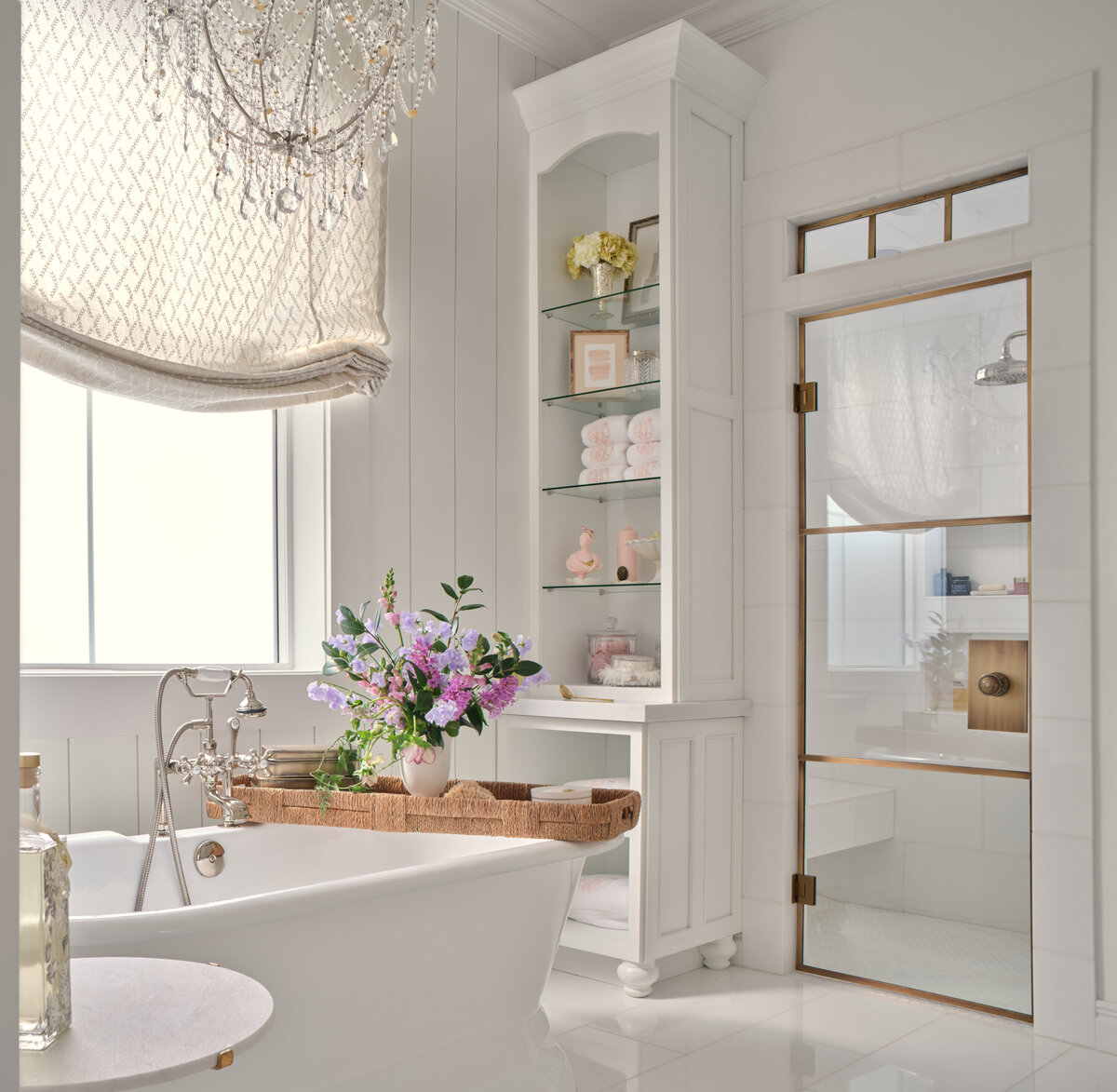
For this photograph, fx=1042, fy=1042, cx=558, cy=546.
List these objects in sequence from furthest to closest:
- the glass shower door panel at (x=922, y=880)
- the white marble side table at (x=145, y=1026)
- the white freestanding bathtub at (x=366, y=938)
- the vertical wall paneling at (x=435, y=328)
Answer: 1. the vertical wall paneling at (x=435, y=328)
2. the glass shower door panel at (x=922, y=880)
3. the white freestanding bathtub at (x=366, y=938)
4. the white marble side table at (x=145, y=1026)

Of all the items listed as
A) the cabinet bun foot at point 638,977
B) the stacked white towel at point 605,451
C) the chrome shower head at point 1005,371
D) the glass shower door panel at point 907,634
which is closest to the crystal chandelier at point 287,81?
the stacked white towel at point 605,451

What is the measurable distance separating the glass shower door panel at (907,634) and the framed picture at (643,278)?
2.99 ft

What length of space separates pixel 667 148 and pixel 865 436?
1068 mm

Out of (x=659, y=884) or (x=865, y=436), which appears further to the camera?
(x=865, y=436)

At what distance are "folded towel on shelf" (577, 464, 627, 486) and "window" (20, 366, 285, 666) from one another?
3.35 ft

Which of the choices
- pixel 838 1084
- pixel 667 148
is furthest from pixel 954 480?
pixel 838 1084

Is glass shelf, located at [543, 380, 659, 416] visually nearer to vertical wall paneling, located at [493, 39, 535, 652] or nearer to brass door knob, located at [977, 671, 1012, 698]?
vertical wall paneling, located at [493, 39, 535, 652]

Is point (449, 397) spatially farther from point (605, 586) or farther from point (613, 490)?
point (605, 586)

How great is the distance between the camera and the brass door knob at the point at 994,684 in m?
2.85

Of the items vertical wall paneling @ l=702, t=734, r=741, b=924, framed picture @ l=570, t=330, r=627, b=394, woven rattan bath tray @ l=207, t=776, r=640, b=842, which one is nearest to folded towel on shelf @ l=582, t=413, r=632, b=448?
framed picture @ l=570, t=330, r=627, b=394

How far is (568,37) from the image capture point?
3633 millimetres

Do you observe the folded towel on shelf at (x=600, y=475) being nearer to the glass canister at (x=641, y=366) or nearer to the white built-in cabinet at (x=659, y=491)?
the white built-in cabinet at (x=659, y=491)

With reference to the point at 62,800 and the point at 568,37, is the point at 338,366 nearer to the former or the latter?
the point at 62,800

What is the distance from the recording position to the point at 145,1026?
32.0 inches
